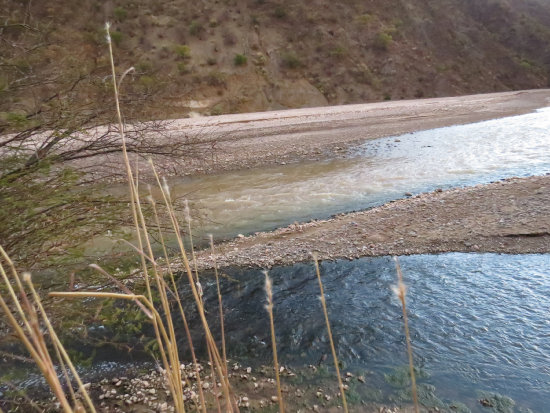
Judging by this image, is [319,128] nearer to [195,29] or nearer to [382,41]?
[195,29]

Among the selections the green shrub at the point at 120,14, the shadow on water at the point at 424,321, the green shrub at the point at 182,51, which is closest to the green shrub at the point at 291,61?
the green shrub at the point at 182,51

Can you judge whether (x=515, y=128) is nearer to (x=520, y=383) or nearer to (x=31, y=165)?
(x=520, y=383)

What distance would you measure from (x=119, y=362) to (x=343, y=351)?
2.40 m

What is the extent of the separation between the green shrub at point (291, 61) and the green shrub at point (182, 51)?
816 centimetres

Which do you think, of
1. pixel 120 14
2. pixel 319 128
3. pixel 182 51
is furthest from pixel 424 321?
pixel 120 14

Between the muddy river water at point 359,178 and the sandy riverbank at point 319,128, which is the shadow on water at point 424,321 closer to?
the muddy river water at point 359,178

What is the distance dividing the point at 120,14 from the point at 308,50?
16.7 m

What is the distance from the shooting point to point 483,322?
14.9ft

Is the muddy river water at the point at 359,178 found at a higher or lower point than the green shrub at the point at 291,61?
lower

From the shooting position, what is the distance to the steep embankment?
3325 cm

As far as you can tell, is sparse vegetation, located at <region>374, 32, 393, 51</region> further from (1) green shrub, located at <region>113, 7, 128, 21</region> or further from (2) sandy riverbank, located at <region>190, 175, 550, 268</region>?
(2) sandy riverbank, located at <region>190, 175, 550, 268</region>

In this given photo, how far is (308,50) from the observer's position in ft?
123

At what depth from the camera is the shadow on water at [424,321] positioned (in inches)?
149

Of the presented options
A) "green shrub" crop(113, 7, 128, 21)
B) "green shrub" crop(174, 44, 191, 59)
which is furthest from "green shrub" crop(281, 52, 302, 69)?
"green shrub" crop(113, 7, 128, 21)
